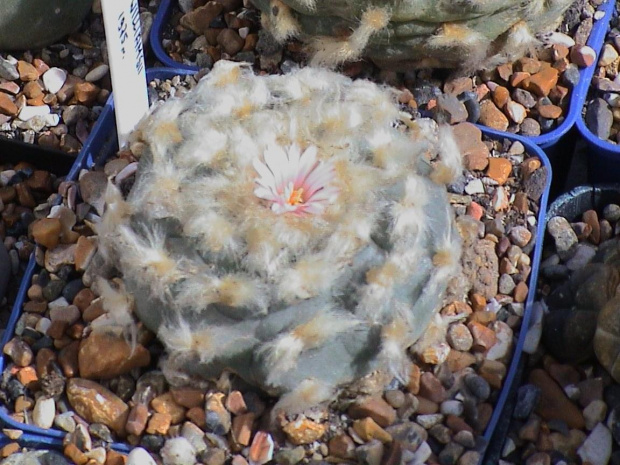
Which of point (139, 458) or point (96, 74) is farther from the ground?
point (96, 74)

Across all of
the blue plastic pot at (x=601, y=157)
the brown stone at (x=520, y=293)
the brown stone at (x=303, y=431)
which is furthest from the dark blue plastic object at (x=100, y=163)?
the brown stone at (x=303, y=431)

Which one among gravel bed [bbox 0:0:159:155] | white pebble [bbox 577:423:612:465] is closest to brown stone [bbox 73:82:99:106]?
gravel bed [bbox 0:0:159:155]

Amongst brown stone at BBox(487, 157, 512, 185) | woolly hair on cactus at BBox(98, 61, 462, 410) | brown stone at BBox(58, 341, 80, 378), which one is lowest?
brown stone at BBox(58, 341, 80, 378)

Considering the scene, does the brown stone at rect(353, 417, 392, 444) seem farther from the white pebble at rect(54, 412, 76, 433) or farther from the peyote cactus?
the peyote cactus

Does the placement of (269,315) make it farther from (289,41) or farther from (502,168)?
(289,41)

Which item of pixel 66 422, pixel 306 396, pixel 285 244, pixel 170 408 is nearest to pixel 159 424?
pixel 170 408

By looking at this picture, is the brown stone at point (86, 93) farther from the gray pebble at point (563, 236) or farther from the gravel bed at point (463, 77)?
the gray pebble at point (563, 236)

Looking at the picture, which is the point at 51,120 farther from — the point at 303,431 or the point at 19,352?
the point at 303,431
